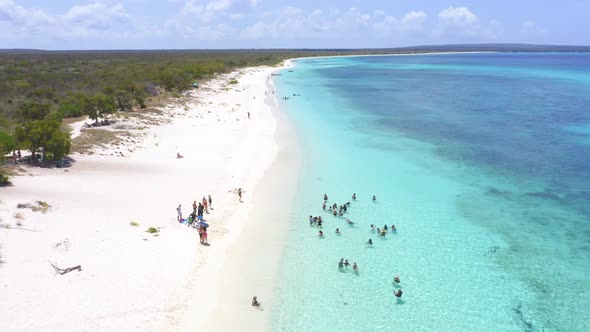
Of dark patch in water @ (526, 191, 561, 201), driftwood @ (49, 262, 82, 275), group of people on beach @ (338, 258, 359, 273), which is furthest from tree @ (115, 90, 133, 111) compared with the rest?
dark patch in water @ (526, 191, 561, 201)

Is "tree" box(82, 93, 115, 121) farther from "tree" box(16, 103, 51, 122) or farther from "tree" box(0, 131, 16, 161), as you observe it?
"tree" box(0, 131, 16, 161)

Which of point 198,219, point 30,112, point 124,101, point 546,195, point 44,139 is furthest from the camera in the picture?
point 124,101

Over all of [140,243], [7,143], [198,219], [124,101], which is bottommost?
[140,243]

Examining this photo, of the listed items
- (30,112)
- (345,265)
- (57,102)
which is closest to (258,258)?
(345,265)

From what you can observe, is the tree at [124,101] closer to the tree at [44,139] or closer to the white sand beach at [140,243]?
the white sand beach at [140,243]

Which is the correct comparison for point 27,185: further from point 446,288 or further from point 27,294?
point 446,288

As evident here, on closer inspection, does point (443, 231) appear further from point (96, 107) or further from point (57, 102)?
point (57, 102)

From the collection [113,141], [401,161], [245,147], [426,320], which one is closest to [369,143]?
[401,161]
